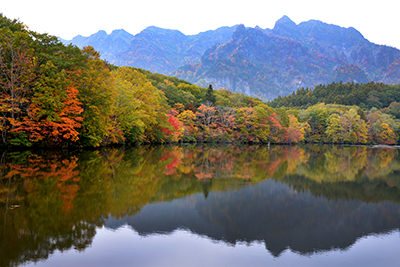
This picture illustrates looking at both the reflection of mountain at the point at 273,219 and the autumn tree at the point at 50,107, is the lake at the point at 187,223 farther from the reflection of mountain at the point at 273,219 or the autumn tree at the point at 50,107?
the autumn tree at the point at 50,107

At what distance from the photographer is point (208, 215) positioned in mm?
8688

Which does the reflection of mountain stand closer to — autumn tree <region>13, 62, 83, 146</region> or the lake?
the lake

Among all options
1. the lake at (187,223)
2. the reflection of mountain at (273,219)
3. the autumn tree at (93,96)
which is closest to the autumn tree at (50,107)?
the autumn tree at (93,96)

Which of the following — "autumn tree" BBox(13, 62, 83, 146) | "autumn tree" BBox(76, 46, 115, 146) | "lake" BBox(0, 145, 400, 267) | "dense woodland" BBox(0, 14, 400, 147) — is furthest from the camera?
"autumn tree" BBox(76, 46, 115, 146)

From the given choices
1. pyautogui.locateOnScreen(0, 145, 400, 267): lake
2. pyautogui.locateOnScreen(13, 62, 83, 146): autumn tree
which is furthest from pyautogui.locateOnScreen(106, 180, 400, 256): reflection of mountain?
pyautogui.locateOnScreen(13, 62, 83, 146): autumn tree

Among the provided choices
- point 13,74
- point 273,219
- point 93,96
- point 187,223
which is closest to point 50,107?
point 13,74

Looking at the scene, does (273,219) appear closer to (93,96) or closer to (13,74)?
(13,74)

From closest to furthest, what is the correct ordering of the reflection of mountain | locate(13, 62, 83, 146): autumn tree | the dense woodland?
the reflection of mountain → the dense woodland → locate(13, 62, 83, 146): autumn tree

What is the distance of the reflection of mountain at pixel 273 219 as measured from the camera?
23.3 feet

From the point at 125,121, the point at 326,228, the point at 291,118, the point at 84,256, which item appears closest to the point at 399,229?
the point at 326,228

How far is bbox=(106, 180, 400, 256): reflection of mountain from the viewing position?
23.3ft

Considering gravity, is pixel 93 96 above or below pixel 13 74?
below

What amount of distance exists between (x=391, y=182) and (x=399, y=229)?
31.6ft

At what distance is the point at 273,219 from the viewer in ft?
27.9
